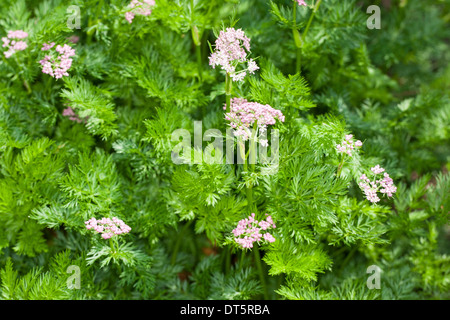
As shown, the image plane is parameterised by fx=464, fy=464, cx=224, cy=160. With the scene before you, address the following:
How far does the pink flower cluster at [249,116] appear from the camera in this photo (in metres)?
1.00

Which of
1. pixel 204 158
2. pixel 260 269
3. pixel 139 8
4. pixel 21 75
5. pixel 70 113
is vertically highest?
pixel 139 8

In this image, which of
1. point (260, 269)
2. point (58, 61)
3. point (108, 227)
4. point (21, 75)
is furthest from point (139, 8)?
point (260, 269)

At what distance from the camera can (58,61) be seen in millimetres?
1193

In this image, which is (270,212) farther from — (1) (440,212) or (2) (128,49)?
(2) (128,49)

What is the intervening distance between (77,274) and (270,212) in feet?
1.68

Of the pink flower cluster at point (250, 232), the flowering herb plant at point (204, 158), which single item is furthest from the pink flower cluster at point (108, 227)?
the pink flower cluster at point (250, 232)

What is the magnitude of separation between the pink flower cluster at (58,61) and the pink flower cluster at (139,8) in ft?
0.56

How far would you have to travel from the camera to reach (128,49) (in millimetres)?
1314

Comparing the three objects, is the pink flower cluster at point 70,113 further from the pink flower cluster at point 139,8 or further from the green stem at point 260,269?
the green stem at point 260,269

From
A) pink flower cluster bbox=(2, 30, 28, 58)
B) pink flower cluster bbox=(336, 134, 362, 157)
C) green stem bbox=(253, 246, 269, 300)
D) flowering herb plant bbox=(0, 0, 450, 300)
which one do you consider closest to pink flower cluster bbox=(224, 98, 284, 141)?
flowering herb plant bbox=(0, 0, 450, 300)

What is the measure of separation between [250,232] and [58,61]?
0.66 metres

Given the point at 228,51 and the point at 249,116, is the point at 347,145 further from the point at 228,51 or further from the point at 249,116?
the point at 228,51

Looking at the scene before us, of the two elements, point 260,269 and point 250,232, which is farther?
point 260,269
